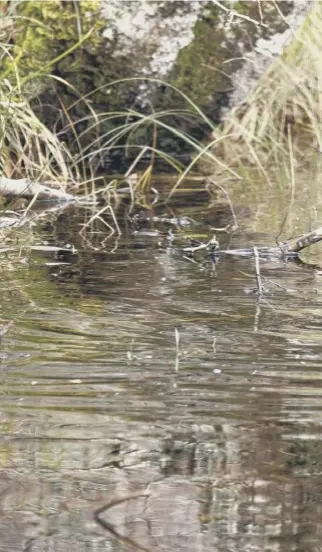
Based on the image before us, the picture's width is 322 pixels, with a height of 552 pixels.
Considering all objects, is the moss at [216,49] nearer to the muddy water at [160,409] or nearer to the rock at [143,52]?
the rock at [143,52]

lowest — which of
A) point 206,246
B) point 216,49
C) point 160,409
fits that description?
point 206,246

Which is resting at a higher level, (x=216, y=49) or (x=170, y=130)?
(x=216, y=49)

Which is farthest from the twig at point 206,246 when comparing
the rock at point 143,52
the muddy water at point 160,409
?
the rock at point 143,52

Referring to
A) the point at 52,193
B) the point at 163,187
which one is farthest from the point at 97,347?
the point at 163,187

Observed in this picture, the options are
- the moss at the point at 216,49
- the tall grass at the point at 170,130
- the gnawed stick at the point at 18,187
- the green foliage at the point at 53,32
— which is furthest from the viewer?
the moss at the point at 216,49

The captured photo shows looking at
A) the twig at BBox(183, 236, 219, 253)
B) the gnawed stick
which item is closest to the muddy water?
the twig at BBox(183, 236, 219, 253)

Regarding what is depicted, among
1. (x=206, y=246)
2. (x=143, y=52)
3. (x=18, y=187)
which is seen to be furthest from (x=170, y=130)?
(x=206, y=246)

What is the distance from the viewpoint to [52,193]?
4.77 meters

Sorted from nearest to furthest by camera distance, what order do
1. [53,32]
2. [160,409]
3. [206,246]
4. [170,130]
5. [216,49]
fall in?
[160,409] < [206,246] < [170,130] < [53,32] < [216,49]

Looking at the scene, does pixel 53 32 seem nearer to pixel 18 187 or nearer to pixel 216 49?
pixel 216 49

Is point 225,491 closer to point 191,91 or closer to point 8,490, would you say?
point 8,490

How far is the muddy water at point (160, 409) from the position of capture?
5.54ft

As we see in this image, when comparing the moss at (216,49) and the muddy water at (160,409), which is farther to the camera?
the moss at (216,49)

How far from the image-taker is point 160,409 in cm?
217
